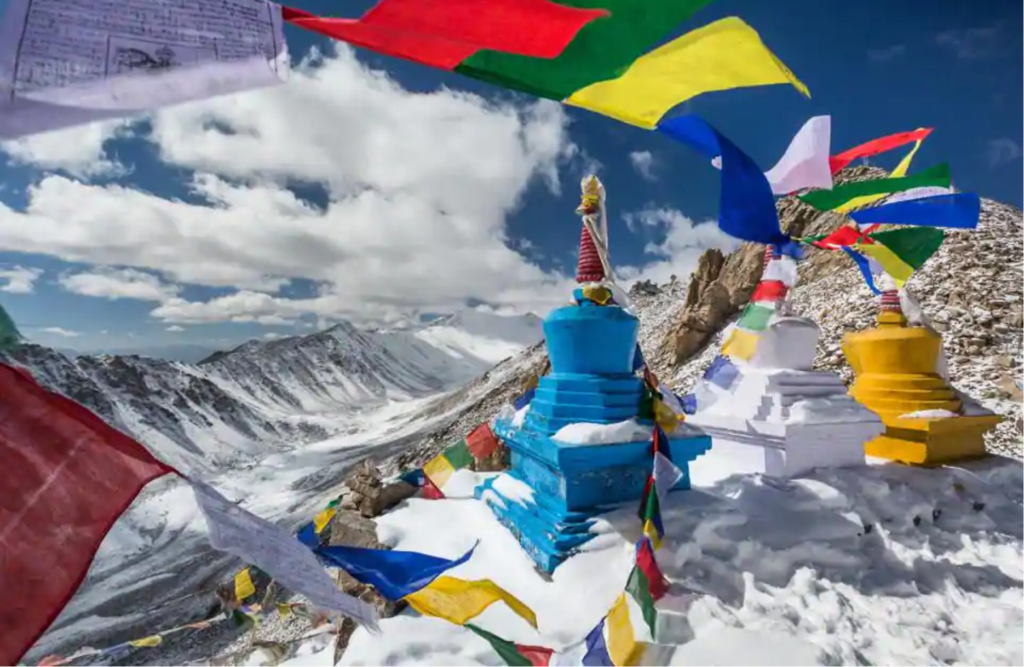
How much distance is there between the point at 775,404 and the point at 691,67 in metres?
4.10

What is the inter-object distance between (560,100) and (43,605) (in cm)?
213

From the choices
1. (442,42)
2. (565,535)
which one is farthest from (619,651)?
(442,42)

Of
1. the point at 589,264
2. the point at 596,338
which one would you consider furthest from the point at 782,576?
the point at 589,264

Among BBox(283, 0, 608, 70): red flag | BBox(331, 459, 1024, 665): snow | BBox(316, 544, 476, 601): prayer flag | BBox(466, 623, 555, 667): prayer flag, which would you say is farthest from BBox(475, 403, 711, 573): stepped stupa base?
BBox(283, 0, 608, 70): red flag

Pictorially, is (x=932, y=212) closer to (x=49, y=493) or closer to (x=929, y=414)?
(x=929, y=414)

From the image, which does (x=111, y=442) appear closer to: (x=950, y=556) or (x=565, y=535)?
(x=565, y=535)

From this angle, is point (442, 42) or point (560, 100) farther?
point (560, 100)

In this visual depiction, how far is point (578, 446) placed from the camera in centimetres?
390

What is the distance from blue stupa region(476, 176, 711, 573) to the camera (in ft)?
12.9

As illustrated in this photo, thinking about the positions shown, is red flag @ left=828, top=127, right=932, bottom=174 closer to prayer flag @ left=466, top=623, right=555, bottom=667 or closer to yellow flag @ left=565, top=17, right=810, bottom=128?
yellow flag @ left=565, top=17, right=810, bottom=128

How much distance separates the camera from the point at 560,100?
1.79 m

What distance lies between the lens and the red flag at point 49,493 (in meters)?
1.42

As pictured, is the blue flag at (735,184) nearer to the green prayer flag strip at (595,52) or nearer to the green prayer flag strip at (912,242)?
the green prayer flag strip at (595,52)

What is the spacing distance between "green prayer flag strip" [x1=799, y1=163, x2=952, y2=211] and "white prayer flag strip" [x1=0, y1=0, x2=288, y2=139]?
4.24 meters
